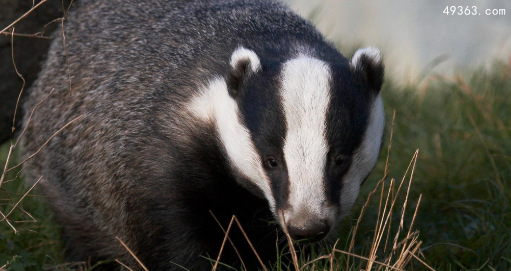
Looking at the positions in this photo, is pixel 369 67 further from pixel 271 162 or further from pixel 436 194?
pixel 436 194

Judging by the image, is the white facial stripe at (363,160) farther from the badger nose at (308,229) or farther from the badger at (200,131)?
the badger nose at (308,229)

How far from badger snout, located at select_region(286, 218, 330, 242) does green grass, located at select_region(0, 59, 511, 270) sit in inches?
18.0

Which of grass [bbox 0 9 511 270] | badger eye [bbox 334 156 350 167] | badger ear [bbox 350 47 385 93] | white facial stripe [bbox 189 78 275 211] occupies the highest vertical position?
badger ear [bbox 350 47 385 93]

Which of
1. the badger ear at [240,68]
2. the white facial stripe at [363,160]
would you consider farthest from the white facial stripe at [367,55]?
the badger ear at [240,68]

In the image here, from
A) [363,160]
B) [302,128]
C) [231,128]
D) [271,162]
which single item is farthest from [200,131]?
[363,160]

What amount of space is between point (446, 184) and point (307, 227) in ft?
6.69

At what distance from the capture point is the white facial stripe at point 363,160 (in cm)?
265

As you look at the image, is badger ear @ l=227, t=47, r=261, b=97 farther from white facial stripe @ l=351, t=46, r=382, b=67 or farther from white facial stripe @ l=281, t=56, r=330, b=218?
white facial stripe @ l=351, t=46, r=382, b=67

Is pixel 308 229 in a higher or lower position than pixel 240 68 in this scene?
lower

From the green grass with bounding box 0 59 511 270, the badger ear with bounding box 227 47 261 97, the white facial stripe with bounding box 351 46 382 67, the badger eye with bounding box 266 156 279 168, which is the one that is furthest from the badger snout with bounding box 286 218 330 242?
the white facial stripe with bounding box 351 46 382 67

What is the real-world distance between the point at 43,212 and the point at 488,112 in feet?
10.2

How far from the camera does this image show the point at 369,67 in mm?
2844

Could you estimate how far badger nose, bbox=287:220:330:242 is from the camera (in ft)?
8.01

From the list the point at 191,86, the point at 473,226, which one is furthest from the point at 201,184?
the point at 473,226
